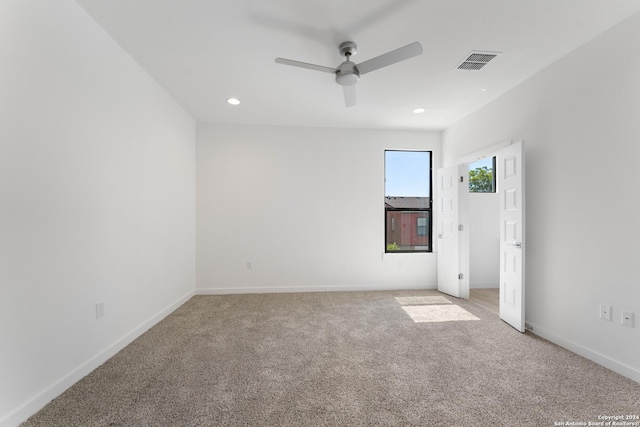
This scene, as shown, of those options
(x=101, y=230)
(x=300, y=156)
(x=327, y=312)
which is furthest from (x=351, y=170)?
(x=101, y=230)

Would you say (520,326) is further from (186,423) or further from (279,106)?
(279,106)

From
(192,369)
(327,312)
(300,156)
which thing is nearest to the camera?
(192,369)

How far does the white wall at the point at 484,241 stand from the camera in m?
4.76

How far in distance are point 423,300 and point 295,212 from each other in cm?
236

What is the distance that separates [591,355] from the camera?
7.56 ft

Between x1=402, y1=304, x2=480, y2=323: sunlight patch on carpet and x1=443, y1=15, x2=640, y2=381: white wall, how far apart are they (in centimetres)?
69

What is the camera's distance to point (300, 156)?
4.54 meters

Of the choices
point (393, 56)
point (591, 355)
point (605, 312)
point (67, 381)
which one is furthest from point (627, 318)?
point (67, 381)

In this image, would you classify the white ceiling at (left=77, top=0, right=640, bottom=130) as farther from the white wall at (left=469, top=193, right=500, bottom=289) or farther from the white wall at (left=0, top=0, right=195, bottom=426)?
the white wall at (left=469, top=193, right=500, bottom=289)

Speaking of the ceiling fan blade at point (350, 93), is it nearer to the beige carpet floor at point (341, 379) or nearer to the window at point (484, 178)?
the beige carpet floor at point (341, 379)

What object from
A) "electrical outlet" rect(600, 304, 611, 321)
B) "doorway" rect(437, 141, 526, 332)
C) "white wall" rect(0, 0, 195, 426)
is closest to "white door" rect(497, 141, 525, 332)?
"doorway" rect(437, 141, 526, 332)

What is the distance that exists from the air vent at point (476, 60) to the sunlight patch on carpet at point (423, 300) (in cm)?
295

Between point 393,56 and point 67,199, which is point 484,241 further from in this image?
point 67,199

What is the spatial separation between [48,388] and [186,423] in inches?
38.5
